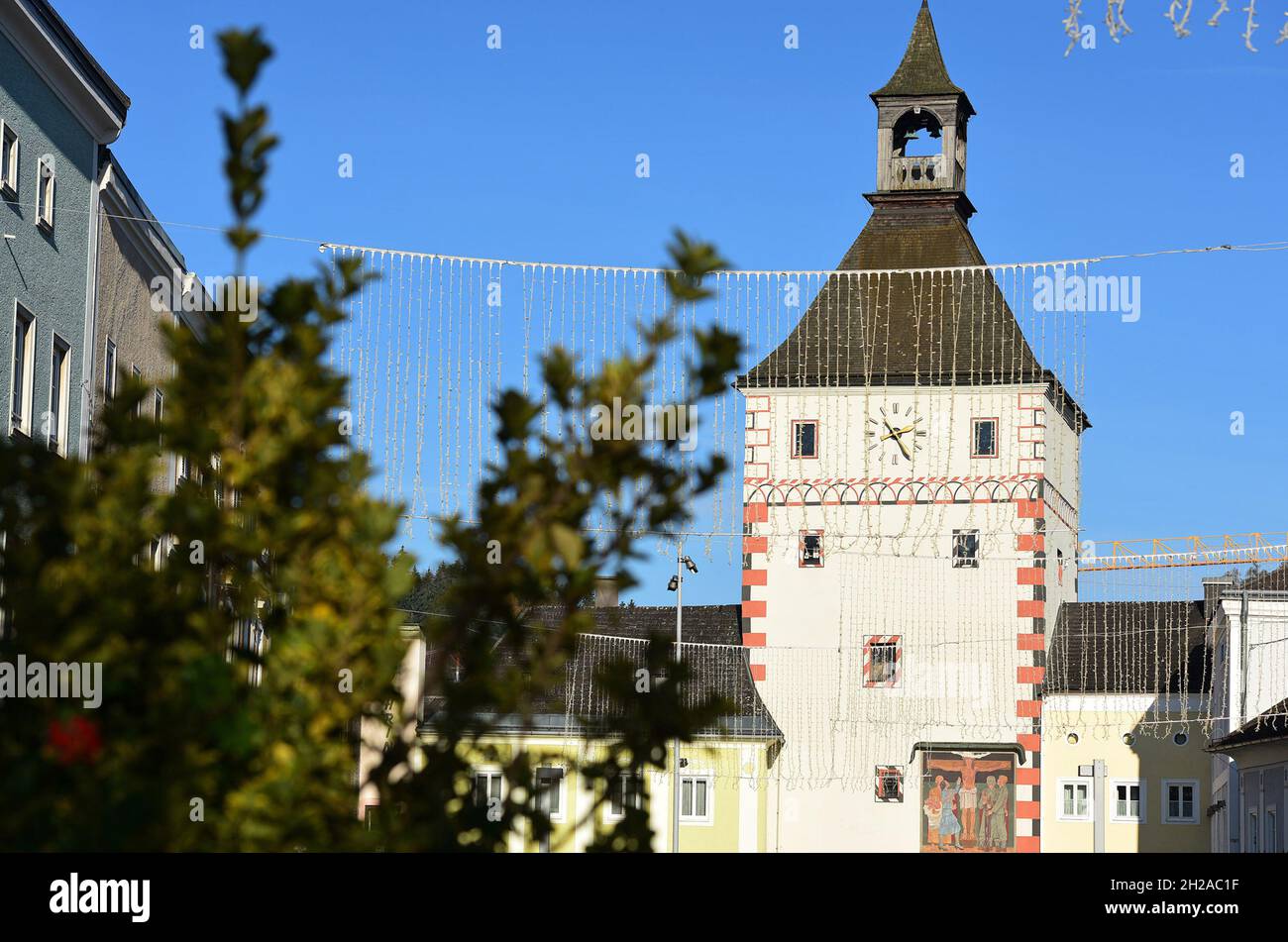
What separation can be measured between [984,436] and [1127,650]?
318 inches

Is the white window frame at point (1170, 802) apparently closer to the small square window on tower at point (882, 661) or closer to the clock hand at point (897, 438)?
the small square window on tower at point (882, 661)

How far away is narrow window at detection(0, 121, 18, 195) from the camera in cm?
2684

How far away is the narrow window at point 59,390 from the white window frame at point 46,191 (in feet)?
5.35

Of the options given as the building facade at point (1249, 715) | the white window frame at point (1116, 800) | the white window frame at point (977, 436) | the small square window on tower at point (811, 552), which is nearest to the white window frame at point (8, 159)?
the building facade at point (1249, 715)

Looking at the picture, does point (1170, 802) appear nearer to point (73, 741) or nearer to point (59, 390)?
point (59, 390)

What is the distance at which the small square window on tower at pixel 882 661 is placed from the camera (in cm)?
6097

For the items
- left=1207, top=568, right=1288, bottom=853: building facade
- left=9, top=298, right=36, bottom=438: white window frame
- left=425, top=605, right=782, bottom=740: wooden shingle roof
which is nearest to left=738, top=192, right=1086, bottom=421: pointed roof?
left=425, top=605, right=782, bottom=740: wooden shingle roof

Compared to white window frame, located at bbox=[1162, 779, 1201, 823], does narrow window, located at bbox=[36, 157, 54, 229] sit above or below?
above

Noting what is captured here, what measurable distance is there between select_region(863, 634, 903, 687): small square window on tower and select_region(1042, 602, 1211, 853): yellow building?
4.49 metres

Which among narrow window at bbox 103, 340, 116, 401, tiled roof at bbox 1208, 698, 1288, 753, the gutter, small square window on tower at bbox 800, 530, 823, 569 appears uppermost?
narrow window at bbox 103, 340, 116, 401

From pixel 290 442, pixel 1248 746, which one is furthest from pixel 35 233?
pixel 1248 746

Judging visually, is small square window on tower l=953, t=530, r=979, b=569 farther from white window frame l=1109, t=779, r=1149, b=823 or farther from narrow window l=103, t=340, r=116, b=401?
narrow window l=103, t=340, r=116, b=401

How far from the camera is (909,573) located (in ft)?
201
